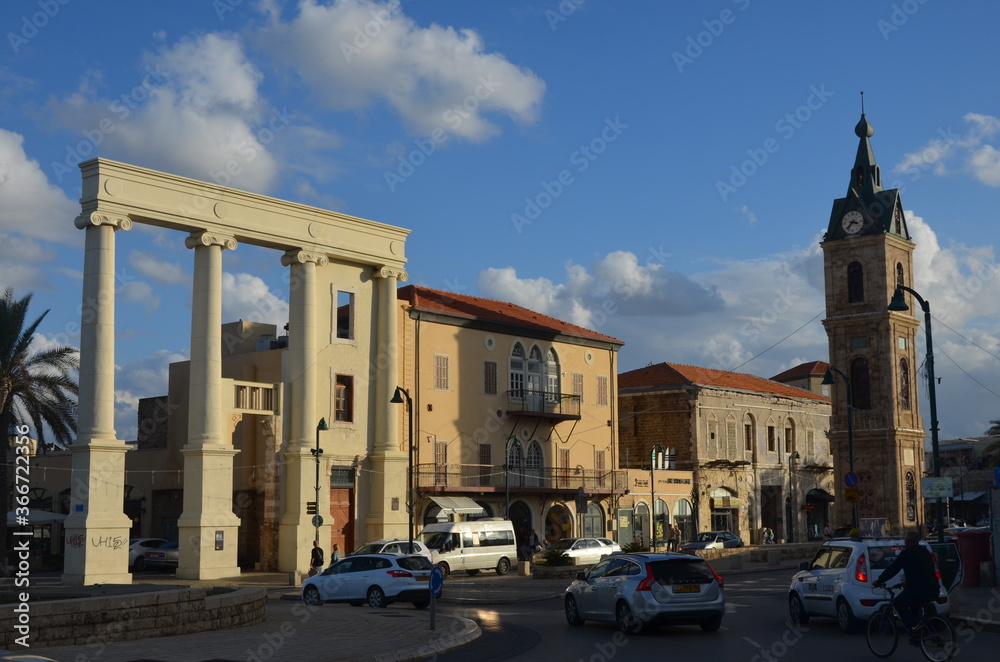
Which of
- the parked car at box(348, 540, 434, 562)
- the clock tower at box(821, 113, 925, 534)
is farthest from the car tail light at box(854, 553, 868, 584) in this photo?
the clock tower at box(821, 113, 925, 534)

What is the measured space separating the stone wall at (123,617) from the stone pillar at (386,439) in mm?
26183

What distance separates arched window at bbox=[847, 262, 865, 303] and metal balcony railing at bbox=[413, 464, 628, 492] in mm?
24251

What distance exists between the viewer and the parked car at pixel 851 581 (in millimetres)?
17531

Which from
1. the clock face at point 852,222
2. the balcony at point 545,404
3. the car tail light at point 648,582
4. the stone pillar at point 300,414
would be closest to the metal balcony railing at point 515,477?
the balcony at point 545,404

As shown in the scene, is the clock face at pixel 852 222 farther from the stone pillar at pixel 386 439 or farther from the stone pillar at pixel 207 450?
the stone pillar at pixel 207 450

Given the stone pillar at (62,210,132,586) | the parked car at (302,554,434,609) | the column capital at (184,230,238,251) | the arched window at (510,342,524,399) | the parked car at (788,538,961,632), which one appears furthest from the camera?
the arched window at (510,342,524,399)

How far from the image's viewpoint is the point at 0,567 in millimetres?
36625

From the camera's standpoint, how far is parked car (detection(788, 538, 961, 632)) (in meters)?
17.5

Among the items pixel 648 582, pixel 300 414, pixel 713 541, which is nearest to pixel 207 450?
pixel 300 414

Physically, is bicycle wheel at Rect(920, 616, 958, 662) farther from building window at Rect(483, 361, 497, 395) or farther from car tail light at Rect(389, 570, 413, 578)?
building window at Rect(483, 361, 497, 395)

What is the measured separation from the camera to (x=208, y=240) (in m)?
39.9

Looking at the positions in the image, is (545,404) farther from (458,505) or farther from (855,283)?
(855,283)

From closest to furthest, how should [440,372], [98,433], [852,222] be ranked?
[98,433] < [440,372] < [852,222]

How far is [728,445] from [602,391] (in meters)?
11.3
